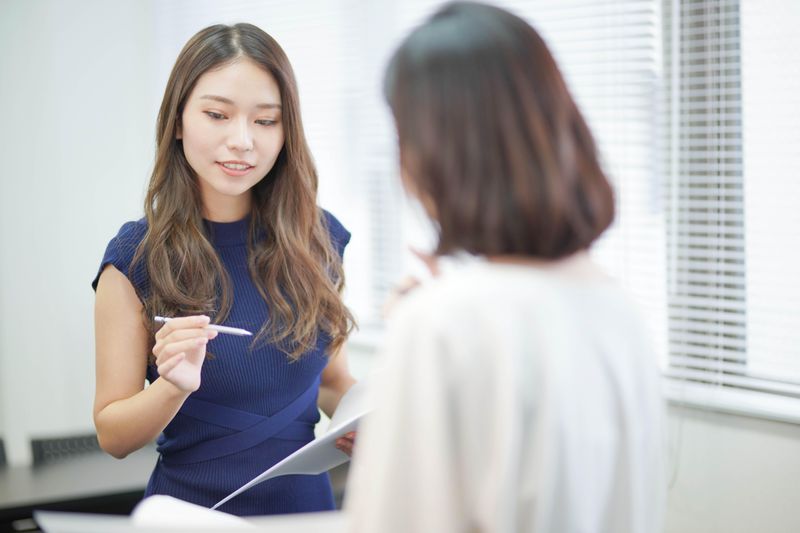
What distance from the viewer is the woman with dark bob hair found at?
0.66 m

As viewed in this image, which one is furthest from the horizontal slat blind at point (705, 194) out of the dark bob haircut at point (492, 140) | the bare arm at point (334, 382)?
the dark bob haircut at point (492, 140)

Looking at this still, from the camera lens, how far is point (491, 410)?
0.67 m

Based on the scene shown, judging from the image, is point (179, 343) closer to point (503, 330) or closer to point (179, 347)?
point (179, 347)

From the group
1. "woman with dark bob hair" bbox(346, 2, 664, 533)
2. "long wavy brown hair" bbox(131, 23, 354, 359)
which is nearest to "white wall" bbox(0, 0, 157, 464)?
"long wavy brown hair" bbox(131, 23, 354, 359)

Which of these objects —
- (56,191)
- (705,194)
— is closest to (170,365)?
(705,194)

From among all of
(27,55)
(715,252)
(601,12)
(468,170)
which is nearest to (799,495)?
(715,252)

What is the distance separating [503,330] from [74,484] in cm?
240

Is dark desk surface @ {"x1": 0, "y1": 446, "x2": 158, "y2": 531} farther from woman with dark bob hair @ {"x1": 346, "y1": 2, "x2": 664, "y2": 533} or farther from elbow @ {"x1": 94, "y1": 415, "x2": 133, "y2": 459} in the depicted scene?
woman with dark bob hair @ {"x1": 346, "y1": 2, "x2": 664, "y2": 533}

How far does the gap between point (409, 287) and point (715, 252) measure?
1492 mm

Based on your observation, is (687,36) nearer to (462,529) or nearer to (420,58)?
(420,58)

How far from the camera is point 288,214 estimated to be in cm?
162

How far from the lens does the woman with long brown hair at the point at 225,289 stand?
4.72 feet

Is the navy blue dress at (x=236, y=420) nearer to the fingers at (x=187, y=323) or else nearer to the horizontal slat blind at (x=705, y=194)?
the fingers at (x=187, y=323)

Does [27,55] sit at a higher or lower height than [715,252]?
higher
